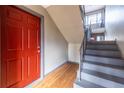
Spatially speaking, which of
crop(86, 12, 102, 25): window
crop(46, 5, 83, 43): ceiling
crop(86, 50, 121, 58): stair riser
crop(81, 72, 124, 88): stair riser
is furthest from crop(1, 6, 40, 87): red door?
crop(86, 12, 102, 25): window

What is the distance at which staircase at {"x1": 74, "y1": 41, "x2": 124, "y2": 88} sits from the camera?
1.96 meters

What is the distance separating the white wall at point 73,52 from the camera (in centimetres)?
511

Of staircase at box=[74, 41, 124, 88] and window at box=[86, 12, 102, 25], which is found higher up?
window at box=[86, 12, 102, 25]

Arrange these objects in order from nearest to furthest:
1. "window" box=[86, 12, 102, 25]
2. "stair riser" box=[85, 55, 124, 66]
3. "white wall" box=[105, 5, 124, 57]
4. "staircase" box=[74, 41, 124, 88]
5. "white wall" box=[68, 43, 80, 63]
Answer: "staircase" box=[74, 41, 124, 88] → "stair riser" box=[85, 55, 124, 66] → "white wall" box=[105, 5, 124, 57] → "white wall" box=[68, 43, 80, 63] → "window" box=[86, 12, 102, 25]

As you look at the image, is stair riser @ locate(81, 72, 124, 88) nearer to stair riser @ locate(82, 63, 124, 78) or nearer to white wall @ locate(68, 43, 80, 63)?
stair riser @ locate(82, 63, 124, 78)

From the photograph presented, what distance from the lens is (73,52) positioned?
526 centimetres

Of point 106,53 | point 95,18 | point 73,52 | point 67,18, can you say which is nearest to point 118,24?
point 106,53

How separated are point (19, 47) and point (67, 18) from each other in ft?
6.07

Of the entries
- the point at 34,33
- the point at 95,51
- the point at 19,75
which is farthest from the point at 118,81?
the point at 34,33

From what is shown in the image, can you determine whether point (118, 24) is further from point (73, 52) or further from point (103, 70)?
point (73, 52)

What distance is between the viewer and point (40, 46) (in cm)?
297

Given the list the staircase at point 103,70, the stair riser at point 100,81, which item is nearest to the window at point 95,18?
the staircase at point 103,70

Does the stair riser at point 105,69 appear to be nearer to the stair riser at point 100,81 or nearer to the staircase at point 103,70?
the staircase at point 103,70

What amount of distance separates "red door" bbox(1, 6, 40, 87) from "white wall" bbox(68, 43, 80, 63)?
256cm
